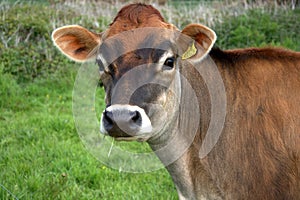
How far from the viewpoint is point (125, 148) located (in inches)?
243

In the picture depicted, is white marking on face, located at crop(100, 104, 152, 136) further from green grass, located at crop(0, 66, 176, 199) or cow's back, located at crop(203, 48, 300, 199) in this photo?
green grass, located at crop(0, 66, 176, 199)

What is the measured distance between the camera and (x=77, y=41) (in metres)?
3.69

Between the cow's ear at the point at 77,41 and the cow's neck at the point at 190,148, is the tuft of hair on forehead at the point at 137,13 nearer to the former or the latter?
the cow's ear at the point at 77,41

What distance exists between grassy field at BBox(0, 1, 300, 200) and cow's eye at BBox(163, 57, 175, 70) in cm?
197

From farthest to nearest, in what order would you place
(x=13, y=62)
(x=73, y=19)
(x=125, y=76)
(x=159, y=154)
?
(x=73, y=19)
(x=13, y=62)
(x=159, y=154)
(x=125, y=76)

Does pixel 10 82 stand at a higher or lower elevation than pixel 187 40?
lower

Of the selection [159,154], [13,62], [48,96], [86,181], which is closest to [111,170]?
[86,181]

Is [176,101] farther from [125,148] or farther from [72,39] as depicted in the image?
[125,148]

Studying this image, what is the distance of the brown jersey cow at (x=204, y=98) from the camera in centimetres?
322

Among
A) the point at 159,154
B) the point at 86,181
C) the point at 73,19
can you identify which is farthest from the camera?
the point at 73,19

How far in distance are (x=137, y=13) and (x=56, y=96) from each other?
512 centimetres

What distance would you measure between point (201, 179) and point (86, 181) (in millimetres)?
2034

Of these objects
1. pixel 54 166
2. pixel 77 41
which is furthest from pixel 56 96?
pixel 77 41

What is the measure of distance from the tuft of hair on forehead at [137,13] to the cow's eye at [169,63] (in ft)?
1.09
